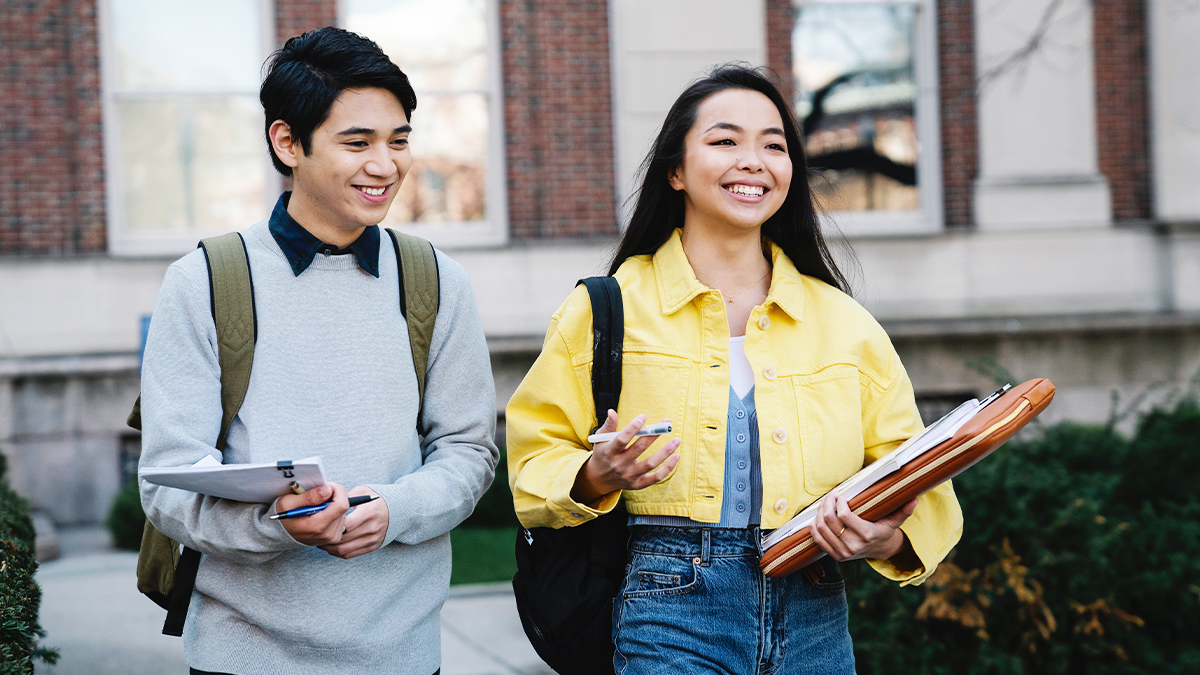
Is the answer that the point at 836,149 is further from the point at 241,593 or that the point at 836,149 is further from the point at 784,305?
the point at 241,593

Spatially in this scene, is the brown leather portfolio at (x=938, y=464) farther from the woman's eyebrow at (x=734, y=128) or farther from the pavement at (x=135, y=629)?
the pavement at (x=135, y=629)

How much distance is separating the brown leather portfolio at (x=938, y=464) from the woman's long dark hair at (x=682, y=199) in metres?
0.65

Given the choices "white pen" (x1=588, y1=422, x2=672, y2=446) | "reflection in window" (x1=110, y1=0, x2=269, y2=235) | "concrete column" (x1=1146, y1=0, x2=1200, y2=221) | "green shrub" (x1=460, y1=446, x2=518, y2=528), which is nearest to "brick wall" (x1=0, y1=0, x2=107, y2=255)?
"reflection in window" (x1=110, y1=0, x2=269, y2=235)

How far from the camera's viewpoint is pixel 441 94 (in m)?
8.49

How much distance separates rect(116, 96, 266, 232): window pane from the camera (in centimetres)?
821

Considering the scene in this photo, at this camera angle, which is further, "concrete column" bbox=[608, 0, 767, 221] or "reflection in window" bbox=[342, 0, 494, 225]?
"reflection in window" bbox=[342, 0, 494, 225]

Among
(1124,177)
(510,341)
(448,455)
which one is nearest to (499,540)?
(510,341)

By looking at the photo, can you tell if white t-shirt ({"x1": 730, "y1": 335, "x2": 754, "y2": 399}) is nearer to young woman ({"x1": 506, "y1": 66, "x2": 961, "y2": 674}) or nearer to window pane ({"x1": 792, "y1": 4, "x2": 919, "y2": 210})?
young woman ({"x1": 506, "y1": 66, "x2": 961, "y2": 674})

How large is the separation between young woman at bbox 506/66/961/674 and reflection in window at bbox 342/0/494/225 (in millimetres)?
6328

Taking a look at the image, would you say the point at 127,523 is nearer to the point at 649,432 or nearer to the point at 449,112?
the point at 449,112

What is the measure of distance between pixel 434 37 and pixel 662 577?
23.4 ft

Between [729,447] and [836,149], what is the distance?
Result: 7420mm

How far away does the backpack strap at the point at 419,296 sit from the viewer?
2234mm

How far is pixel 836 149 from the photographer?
919cm
